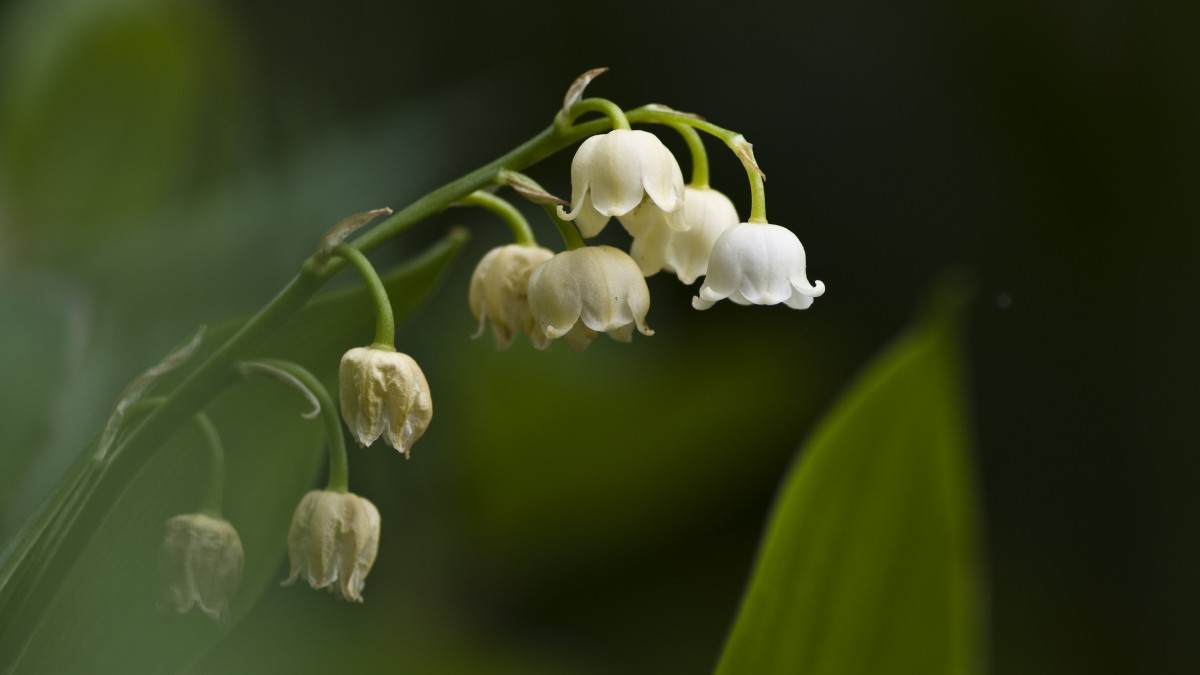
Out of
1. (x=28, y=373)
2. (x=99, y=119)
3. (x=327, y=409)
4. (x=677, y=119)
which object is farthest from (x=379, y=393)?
(x=99, y=119)

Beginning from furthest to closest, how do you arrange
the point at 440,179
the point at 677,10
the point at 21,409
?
the point at 677,10 → the point at 440,179 → the point at 21,409

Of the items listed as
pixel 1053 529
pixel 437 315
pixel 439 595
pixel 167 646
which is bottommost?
pixel 167 646

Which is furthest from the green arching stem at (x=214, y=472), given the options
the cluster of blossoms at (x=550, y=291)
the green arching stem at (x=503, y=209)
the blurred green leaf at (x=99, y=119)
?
the blurred green leaf at (x=99, y=119)

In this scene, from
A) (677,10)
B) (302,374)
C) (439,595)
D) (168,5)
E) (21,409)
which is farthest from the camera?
(677,10)

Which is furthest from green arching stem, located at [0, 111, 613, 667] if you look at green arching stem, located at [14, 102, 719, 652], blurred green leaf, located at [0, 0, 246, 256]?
blurred green leaf, located at [0, 0, 246, 256]

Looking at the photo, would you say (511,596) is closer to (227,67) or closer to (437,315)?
(437,315)

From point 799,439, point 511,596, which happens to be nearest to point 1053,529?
point 799,439

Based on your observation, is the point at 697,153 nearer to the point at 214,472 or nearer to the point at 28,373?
the point at 214,472
